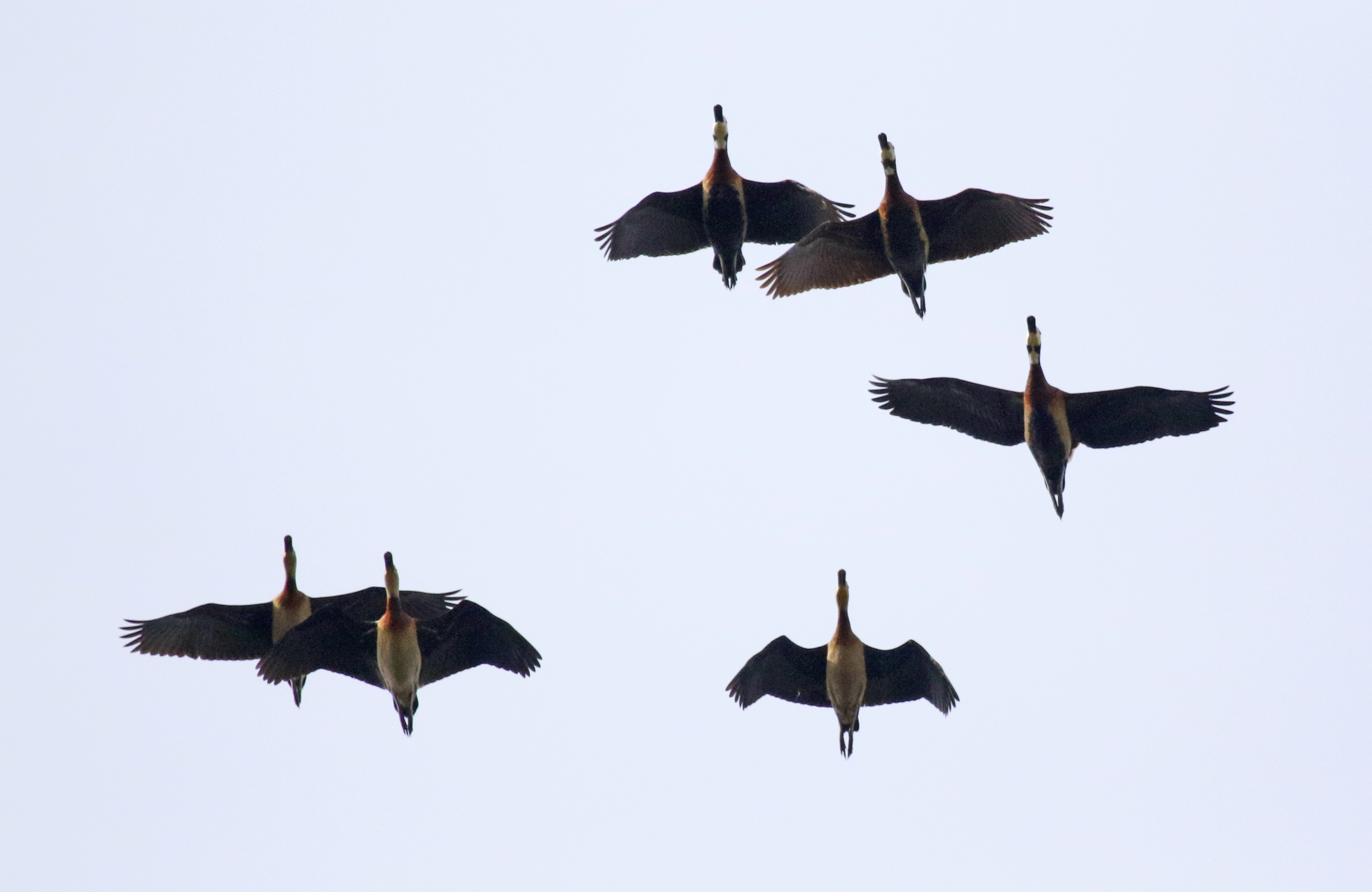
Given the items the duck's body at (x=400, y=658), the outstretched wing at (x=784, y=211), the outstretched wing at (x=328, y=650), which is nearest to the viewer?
the duck's body at (x=400, y=658)

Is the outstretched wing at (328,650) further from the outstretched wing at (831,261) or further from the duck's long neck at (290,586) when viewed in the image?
the outstretched wing at (831,261)

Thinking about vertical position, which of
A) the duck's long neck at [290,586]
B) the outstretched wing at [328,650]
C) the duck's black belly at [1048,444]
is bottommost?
the outstretched wing at [328,650]

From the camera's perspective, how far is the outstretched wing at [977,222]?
17484 millimetres

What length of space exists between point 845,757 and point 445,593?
441 cm

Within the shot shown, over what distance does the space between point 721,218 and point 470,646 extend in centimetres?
542

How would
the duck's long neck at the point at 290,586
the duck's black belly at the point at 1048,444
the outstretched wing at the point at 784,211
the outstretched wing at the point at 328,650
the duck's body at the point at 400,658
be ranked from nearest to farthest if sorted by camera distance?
the duck's body at the point at 400,658 → the outstretched wing at the point at 328,650 → the duck's black belly at the point at 1048,444 → the duck's long neck at the point at 290,586 → the outstretched wing at the point at 784,211

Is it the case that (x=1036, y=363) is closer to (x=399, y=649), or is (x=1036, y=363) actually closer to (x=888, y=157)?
(x=888, y=157)

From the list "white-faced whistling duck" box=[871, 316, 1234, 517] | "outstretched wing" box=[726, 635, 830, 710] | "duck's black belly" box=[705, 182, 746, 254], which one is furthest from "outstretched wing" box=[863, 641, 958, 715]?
"duck's black belly" box=[705, 182, 746, 254]

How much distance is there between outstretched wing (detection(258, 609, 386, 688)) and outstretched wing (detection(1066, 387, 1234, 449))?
7.21 metres

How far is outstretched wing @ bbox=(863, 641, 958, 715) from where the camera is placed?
53.4ft

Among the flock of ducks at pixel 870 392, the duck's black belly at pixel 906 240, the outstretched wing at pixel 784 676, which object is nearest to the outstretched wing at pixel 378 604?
the flock of ducks at pixel 870 392

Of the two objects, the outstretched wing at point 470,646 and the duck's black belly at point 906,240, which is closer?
the outstretched wing at point 470,646

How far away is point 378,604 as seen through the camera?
1634cm

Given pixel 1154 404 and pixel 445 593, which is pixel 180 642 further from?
pixel 1154 404
